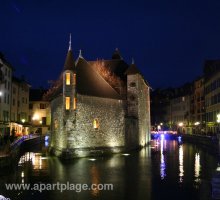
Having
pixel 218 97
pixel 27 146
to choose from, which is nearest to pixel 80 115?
pixel 27 146

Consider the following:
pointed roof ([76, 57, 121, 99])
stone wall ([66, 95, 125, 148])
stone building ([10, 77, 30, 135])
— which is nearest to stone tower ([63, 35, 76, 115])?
stone wall ([66, 95, 125, 148])

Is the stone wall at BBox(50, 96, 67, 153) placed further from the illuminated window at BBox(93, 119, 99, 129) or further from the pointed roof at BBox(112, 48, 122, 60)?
the pointed roof at BBox(112, 48, 122, 60)

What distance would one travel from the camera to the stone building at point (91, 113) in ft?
110

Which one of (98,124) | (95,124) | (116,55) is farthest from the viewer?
(116,55)

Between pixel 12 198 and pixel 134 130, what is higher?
pixel 134 130

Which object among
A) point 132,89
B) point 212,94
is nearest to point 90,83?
point 132,89

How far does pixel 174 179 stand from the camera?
21.0 meters

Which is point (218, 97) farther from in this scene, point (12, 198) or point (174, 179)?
point (12, 198)

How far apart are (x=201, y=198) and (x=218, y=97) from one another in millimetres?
42447

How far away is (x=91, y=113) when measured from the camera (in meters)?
35.4

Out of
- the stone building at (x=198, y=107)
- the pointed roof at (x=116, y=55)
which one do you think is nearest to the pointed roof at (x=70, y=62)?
the pointed roof at (x=116, y=55)

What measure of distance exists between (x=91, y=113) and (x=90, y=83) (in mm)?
3597

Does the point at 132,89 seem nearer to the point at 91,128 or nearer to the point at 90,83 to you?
the point at 90,83

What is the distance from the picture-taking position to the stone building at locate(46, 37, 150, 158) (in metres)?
33.7
